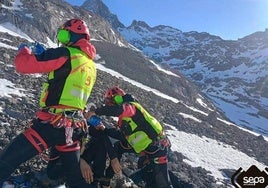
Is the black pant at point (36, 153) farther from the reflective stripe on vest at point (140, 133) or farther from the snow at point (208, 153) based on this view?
the snow at point (208, 153)

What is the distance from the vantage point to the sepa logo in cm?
657

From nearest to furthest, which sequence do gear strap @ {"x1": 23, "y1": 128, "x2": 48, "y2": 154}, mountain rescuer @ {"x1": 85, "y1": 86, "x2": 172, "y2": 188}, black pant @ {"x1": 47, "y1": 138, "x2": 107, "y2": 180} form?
1. gear strap @ {"x1": 23, "y1": 128, "x2": 48, "y2": 154}
2. black pant @ {"x1": 47, "y1": 138, "x2": 107, "y2": 180}
3. mountain rescuer @ {"x1": 85, "y1": 86, "x2": 172, "y2": 188}

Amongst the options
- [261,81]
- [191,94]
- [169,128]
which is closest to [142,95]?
[169,128]

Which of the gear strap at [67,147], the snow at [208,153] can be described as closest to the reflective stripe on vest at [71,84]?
the gear strap at [67,147]

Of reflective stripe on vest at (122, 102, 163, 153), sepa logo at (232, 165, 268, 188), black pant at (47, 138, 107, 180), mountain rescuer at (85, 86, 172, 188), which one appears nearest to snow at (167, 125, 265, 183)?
mountain rescuer at (85, 86, 172, 188)

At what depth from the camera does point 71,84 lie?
252 inches

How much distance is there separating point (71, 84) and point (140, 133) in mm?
4038

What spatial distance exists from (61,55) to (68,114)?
101 cm

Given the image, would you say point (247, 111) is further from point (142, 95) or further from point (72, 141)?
point (72, 141)

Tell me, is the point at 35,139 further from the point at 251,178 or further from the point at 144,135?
the point at 144,135

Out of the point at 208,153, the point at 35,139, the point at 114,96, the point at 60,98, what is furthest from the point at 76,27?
the point at 208,153

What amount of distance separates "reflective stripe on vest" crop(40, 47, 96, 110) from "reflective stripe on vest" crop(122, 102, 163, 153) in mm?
3523

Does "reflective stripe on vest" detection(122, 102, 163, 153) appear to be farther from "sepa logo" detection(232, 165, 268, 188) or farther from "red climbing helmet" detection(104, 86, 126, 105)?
"sepa logo" detection(232, 165, 268, 188)

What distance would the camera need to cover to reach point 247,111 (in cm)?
11150
